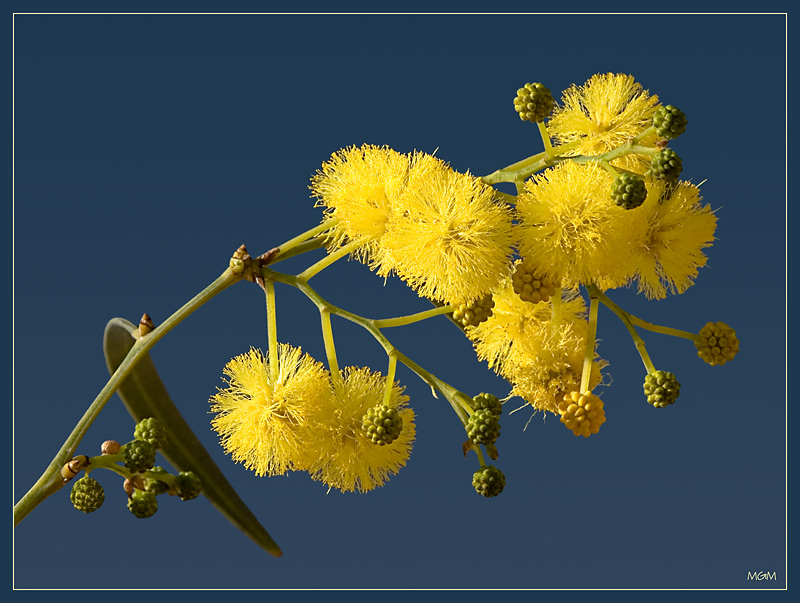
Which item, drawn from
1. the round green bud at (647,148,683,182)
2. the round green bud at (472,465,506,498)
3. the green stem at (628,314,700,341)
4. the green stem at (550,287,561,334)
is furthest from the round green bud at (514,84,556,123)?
the round green bud at (472,465,506,498)

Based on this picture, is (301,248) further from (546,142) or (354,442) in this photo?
(546,142)

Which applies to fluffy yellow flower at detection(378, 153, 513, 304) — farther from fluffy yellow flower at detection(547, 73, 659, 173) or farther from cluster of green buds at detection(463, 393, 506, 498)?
fluffy yellow flower at detection(547, 73, 659, 173)

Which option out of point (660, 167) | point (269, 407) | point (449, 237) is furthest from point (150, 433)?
point (660, 167)

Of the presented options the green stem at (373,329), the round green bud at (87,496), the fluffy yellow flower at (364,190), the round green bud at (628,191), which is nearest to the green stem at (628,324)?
the round green bud at (628,191)

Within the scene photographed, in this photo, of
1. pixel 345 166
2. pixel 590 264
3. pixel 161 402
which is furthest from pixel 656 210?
pixel 161 402

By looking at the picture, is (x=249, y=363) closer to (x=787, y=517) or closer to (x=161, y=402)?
(x=161, y=402)

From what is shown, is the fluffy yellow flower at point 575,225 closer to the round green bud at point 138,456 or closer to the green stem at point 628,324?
the green stem at point 628,324
